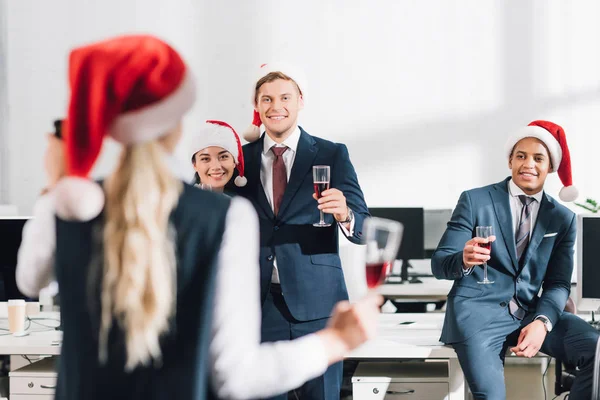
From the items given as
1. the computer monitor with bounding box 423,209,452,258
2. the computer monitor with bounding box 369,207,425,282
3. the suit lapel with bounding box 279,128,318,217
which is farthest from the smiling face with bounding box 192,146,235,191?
the computer monitor with bounding box 423,209,452,258

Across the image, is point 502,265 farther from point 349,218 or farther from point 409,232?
point 409,232

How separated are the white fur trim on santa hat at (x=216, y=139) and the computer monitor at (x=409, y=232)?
250 centimetres

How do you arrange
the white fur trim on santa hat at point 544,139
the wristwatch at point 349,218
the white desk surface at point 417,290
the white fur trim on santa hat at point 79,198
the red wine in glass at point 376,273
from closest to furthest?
the white fur trim on santa hat at point 79,198 → the red wine in glass at point 376,273 → the wristwatch at point 349,218 → the white fur trim on santa hat at point 544,139 → the white desk surface at point 417,290

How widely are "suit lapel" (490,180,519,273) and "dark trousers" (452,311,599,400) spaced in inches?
9.4

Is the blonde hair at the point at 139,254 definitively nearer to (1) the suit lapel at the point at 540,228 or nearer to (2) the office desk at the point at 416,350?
(2) the office desk at the point at 416,350

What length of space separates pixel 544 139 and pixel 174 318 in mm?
2382

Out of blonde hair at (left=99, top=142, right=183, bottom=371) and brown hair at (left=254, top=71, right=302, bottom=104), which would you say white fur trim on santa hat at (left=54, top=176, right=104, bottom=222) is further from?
brown hair at (left=254, top=71, right=302, bottom=104)

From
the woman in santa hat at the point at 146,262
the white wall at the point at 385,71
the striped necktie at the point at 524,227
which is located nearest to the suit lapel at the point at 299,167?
the striped necktie at the point at 524,227

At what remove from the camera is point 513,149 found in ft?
10.6

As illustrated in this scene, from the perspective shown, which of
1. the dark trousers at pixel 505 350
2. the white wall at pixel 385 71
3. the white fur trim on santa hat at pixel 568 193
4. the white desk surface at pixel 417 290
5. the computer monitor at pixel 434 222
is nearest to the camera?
the dark trousers at pixel 505 350

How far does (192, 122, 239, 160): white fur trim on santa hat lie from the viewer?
293 cm

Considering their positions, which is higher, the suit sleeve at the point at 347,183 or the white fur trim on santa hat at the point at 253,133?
the white fur trim on santa hat at the point at 253,133

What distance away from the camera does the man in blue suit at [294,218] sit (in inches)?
103

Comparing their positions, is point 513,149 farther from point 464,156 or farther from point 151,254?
point 464,156
